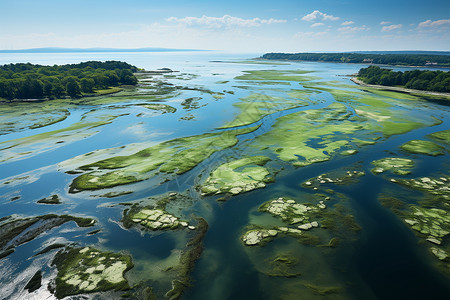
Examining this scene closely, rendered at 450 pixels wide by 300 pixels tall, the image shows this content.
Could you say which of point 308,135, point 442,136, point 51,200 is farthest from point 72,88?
point 442,136

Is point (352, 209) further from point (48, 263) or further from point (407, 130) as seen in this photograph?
point (407, 130)

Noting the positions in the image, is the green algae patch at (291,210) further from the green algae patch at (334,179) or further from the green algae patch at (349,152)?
the green algae patch at (349,152)

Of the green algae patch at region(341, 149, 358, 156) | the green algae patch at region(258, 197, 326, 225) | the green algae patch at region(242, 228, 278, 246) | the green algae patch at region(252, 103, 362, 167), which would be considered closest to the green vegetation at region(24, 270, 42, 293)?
the green algae patch at region(242, 228, 278, 246)

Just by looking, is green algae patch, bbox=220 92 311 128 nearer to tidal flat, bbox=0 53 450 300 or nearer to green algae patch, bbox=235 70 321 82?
tidal flat, bbox=0 53 450 300

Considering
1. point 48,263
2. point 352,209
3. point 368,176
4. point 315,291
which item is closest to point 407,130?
point 368,176

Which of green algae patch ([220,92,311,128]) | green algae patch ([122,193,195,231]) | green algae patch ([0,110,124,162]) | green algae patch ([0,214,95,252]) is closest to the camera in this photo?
green algae patch ([0,214,95,252])

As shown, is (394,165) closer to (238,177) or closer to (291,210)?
(291,210)

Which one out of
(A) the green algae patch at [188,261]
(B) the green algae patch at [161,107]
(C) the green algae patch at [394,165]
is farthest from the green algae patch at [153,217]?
(B) the green algae patch at [161,107]
